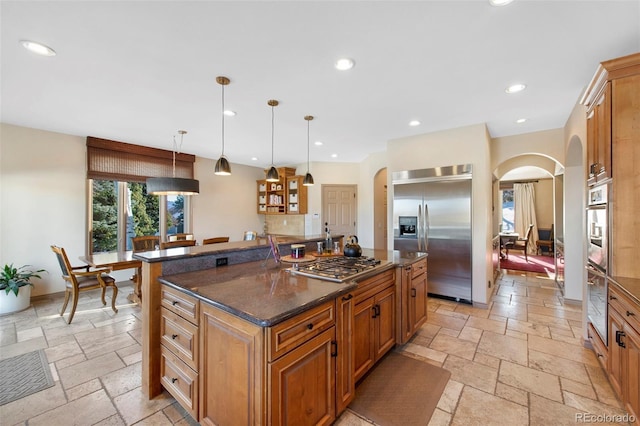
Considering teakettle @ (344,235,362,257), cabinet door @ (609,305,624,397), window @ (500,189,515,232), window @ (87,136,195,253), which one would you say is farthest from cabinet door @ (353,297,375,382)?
window @ (500,189,515,232)

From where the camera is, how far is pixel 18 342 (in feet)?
8.99

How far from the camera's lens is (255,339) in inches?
48.4

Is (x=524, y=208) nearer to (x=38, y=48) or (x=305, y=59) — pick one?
(x=305, y=59)

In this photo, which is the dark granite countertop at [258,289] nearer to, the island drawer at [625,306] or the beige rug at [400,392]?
the beige rug at [400,392]

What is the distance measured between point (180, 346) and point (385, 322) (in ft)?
5.39

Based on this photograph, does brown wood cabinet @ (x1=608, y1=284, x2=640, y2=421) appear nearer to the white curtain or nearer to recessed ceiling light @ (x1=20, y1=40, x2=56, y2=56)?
recessed ceiling light @ (x1=20, y1=40, x2=56, y2=56)

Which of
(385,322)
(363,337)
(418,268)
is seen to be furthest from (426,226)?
(363,337)

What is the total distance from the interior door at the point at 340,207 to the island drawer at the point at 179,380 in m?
4.68

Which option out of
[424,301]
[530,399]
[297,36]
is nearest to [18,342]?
[297,36]

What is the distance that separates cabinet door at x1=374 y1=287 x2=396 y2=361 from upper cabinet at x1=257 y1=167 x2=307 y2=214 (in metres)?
4.19

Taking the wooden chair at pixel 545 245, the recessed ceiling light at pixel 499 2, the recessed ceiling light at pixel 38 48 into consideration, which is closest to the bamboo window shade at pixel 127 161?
the recessed ceiling light at pixel 38 48

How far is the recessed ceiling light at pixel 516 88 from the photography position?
2588 mm

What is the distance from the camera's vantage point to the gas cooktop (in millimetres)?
1925

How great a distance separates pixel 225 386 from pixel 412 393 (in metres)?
1.44
